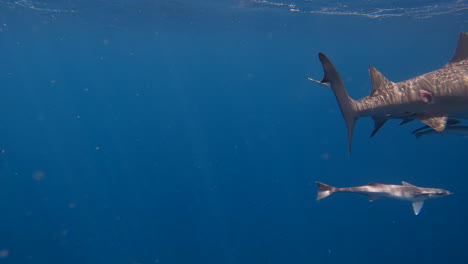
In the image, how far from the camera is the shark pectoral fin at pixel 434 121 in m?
4.35

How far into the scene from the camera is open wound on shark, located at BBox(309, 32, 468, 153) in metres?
4.51

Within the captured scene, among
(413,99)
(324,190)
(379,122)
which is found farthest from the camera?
(324,190)

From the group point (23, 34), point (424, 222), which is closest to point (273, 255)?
point (424, 222)

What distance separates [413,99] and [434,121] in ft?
1.37

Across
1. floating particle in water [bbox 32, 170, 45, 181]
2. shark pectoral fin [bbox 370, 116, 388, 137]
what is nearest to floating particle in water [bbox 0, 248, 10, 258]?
floating particle in water [bbox 32, 170, 45, 181]

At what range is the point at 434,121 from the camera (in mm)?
4480

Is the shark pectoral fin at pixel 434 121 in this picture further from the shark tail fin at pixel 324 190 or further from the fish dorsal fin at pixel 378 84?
the shark tail fin at pixel 324 190

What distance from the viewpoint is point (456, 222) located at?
69.5 feet

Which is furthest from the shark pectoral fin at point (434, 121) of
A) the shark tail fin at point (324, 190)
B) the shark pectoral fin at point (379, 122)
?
the shark tail fin at point (324, 190)

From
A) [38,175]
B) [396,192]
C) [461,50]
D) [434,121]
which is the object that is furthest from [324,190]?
[38,175]

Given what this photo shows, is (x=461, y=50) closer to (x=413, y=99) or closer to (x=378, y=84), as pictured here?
(x=413, y=99)

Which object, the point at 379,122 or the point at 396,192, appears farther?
the point at 396,192

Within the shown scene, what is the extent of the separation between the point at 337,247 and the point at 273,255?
13.8ft

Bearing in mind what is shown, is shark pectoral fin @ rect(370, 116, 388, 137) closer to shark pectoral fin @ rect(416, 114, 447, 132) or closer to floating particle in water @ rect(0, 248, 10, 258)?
shark pectoral fin @ rect(416, 114, 447, 132)
